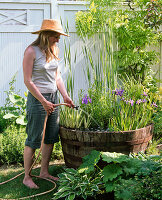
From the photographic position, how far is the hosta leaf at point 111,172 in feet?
8.59

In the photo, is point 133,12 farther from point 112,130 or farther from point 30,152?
point 30,152

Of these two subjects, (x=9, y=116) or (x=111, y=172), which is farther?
(x=9, y=116)

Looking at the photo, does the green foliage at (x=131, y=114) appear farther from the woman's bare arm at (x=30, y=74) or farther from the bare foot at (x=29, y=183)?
the bare foot at (x=29, y=183)

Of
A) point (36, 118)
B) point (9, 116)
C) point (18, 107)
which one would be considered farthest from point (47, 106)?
point (18, 107)

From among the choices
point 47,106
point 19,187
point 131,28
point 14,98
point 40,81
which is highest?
point 131,28

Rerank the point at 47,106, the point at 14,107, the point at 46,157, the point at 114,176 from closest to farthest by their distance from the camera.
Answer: the point at 114,176 → the point at 47,106 → the point at 46,157 → the point at 14,107

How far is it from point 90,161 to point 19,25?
292 cm

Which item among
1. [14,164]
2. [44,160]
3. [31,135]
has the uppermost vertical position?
[31,135]

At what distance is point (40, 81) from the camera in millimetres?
2930

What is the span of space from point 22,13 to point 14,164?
2430 millimetres

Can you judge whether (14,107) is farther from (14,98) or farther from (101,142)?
(101,142)

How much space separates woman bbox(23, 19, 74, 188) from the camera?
9.20 ft

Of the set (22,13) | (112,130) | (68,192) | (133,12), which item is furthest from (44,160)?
(133,12)

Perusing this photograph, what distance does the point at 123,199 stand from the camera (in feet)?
7.95
